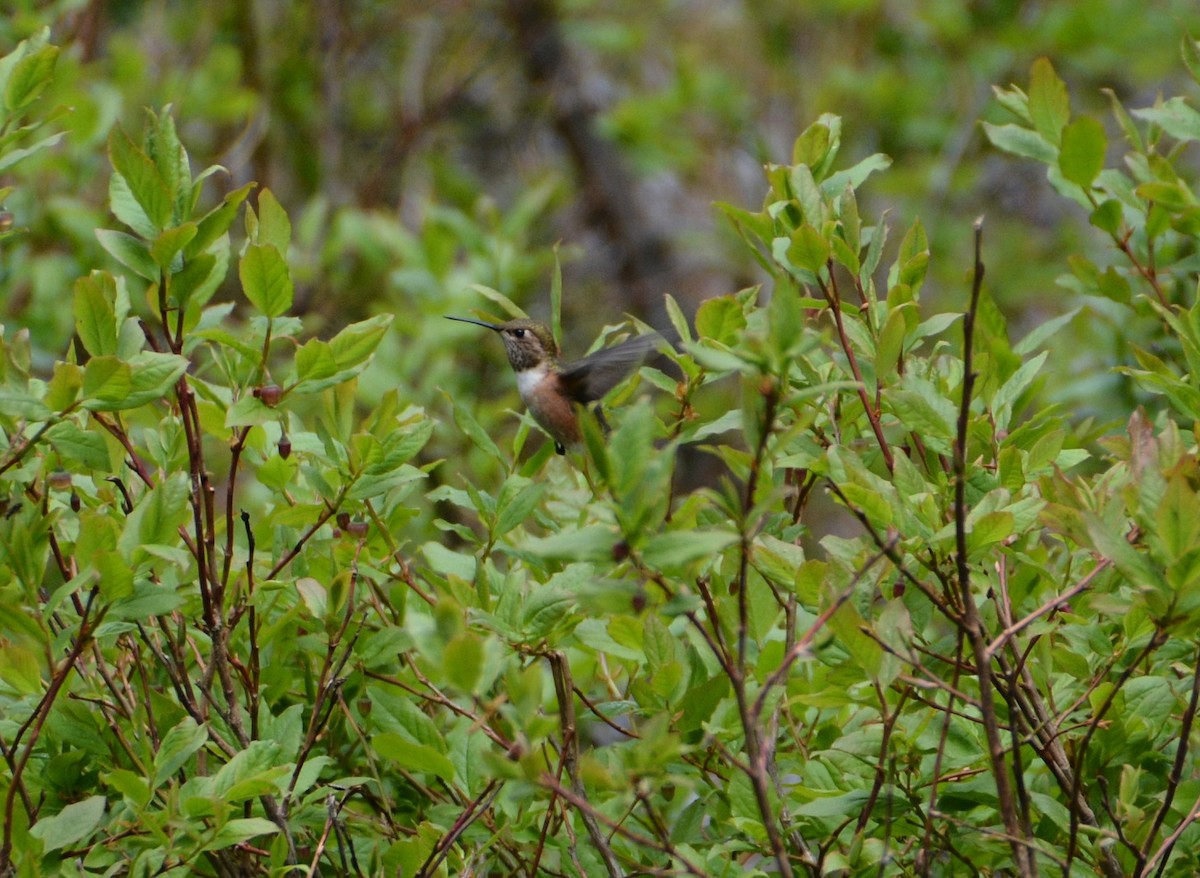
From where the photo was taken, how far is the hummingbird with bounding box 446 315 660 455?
2162mm

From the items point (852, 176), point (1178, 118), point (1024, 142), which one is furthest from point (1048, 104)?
point (852, 176)

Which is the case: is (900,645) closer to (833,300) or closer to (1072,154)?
(833,300)

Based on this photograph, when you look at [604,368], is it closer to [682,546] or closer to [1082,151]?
[1082,151]

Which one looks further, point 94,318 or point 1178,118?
point 1178,118

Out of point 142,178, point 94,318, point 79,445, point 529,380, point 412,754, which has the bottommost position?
point 529,380

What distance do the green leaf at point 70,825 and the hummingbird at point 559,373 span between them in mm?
860

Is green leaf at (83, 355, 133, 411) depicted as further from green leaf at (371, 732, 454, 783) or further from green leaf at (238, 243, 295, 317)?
green leaf at (371, 732, 454, 783)

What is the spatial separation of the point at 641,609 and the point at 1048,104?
3.57 feet

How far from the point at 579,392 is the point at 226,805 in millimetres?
1410

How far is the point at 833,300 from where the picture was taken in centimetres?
157

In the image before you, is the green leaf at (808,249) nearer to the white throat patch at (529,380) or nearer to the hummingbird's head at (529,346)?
the white throat patch at (529,380)

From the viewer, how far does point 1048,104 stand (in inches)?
72.0

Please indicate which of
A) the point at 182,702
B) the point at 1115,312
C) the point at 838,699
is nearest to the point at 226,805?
the point at 182,702

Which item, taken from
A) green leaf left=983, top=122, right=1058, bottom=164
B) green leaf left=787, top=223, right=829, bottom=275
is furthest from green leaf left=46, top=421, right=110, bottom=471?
green leaf left=983, top=122, right=1058, bottom=164
